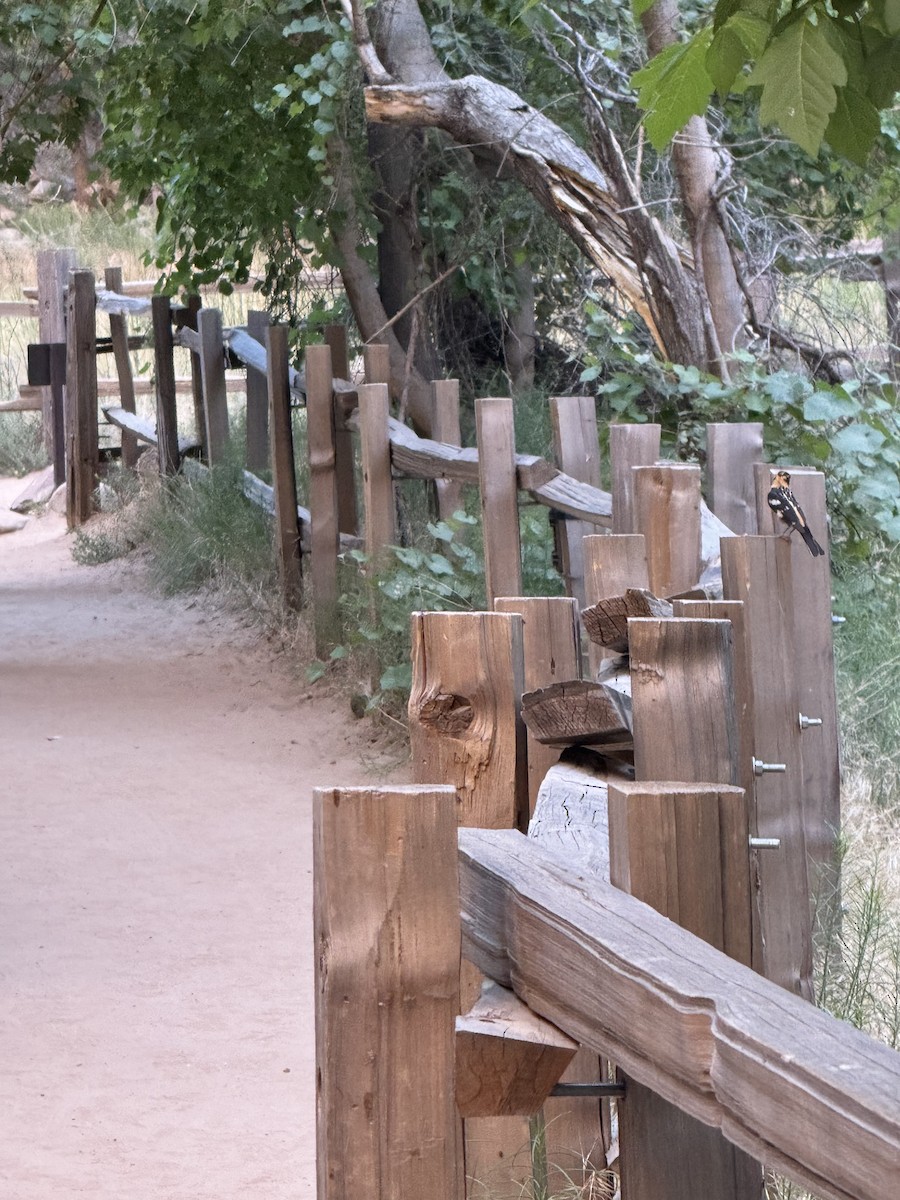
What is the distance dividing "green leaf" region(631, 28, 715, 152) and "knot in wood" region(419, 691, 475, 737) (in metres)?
0.88

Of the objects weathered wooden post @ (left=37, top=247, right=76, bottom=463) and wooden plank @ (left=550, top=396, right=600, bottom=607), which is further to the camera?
weathered wooden post @ (left=37, top=247, right=76, bottom=463)

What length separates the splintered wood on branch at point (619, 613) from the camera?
2221 mm

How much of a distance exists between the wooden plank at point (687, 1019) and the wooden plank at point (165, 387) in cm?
955

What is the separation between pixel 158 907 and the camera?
4.90 meters

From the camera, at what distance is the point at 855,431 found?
5.34 m

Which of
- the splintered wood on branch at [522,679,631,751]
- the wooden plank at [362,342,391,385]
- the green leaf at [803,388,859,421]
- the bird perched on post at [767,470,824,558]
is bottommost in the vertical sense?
the splintered wood on branch at [522,679,631,751]

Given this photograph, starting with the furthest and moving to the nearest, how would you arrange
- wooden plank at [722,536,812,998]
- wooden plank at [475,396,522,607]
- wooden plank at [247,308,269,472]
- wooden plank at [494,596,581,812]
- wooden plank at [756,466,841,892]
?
1. wooden plank at [247,308,269,472]
2. wooden plank at [475,396,522,607]
3. wooden plank at [756,466,841,892]
4. wooden plank at [722,536,812,998]
5. wooden plank at [494,596,581,812]

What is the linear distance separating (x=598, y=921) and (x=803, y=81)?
108 cm

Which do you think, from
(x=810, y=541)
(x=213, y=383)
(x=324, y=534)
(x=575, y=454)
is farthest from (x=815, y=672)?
(x=213, y=383)

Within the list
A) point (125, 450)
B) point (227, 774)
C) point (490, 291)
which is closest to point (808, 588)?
point (227, 774)

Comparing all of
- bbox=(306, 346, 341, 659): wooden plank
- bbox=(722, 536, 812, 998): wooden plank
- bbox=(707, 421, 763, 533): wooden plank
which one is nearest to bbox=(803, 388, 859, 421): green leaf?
bbox=(707, 421, 763, 533): wooden plank

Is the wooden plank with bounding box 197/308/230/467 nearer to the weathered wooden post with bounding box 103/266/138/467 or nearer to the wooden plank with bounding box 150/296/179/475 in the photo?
the wooden plank with bounding box 150/296/179/475

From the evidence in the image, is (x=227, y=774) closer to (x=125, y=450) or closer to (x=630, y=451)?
(x=630, y=451)

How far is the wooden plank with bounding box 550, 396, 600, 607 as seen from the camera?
5215mm
